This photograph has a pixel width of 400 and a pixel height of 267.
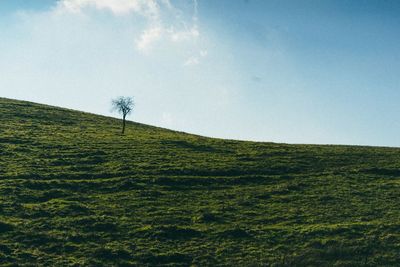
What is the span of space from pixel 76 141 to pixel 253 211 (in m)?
33.0

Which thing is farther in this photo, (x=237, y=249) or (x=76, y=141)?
(x=76, y=141)

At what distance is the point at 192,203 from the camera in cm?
4422

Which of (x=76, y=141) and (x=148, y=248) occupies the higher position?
(x=76, y=141)

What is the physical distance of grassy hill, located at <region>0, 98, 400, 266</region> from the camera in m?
33.9

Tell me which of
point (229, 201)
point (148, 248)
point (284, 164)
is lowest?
point (148, 248)

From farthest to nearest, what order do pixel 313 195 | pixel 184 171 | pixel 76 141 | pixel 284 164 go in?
pixel 76 141, pixel 284 164, pixel 184 171, pixel 313 195

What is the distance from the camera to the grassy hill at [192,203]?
111 ft

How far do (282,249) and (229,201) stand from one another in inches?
436

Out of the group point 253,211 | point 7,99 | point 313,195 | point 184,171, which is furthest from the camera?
point 7,99

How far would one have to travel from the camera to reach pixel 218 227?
38.9 meters

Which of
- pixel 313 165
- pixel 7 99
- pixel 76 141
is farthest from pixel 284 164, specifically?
pixel 7 99

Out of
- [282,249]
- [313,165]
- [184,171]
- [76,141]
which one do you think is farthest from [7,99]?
[282,249]

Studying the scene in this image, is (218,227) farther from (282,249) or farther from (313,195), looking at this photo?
(313,195)

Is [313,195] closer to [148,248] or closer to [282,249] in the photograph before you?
[282,249]
